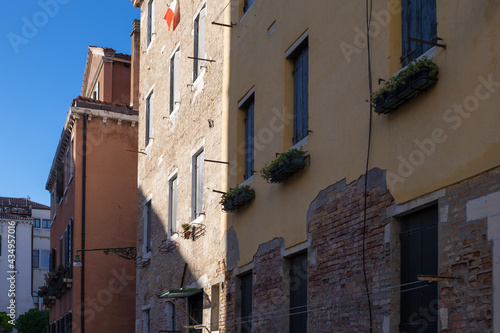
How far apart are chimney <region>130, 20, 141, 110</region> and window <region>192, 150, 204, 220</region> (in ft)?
33.8

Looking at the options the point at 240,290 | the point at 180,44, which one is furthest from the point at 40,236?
the point at 240,290

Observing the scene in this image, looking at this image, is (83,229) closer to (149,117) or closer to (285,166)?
(149,117)

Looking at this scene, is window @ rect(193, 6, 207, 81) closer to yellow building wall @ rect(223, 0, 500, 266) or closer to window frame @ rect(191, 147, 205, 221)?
window frame @ rect(191, 147, 205, 221)

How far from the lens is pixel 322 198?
9953mm

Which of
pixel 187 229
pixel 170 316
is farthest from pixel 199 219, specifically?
pixel 170 316

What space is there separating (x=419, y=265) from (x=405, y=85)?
181 centimetres

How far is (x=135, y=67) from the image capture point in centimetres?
2583

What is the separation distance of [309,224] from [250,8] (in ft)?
15.5

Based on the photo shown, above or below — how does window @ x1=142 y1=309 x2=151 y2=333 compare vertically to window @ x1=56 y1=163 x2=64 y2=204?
below

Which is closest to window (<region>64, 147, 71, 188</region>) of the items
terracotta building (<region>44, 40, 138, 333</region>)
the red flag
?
terracotta building (<region>44, 40, 138, 333</region>)

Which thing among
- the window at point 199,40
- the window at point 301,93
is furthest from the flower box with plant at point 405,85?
the window at point 199,40

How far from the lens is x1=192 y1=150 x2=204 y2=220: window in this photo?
51.3 feet

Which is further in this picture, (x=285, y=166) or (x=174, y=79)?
(x=174, y=79)

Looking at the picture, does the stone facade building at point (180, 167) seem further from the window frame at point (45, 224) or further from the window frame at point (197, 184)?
the window frame at point (45, 224)
